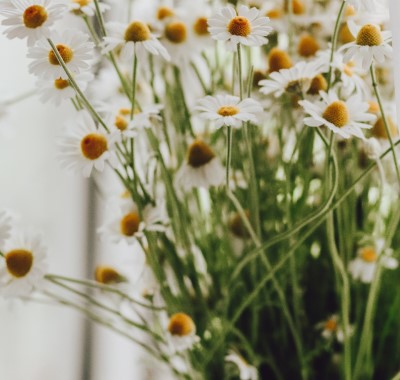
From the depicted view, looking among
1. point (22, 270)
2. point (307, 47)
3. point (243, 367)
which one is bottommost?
point (243, 367)

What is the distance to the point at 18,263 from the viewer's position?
541mm

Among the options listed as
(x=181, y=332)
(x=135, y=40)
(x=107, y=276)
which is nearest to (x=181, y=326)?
(x=181, y=332)

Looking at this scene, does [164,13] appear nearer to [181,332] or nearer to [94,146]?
[94,146]

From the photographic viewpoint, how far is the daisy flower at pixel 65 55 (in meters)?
0.47

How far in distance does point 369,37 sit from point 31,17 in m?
0.24

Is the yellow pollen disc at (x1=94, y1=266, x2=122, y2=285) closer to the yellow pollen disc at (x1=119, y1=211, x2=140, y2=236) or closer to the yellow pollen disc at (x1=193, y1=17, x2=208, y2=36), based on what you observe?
the yellow pollen disc at (x1=119, y1=211, x2=140, y2=236)

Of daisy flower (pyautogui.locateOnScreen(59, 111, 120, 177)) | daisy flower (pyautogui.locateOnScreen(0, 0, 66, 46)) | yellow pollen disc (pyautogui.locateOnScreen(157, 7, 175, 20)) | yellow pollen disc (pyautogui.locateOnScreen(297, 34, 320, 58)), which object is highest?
daisy flower (pyautogui.locateOnScreen(0, 0, 66, 46))

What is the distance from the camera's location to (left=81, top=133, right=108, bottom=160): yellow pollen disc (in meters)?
0.52

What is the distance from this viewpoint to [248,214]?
25.6 inches

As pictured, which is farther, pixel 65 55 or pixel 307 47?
pixel 307 47

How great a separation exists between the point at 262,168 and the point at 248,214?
48mm

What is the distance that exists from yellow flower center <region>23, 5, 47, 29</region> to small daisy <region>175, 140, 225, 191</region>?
0.18m

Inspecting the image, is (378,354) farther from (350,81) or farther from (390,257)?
(350,81)

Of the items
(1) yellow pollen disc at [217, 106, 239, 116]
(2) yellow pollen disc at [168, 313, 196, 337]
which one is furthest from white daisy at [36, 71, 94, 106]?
(2) yellow pollen disc at [168, 313, 196, 337]
